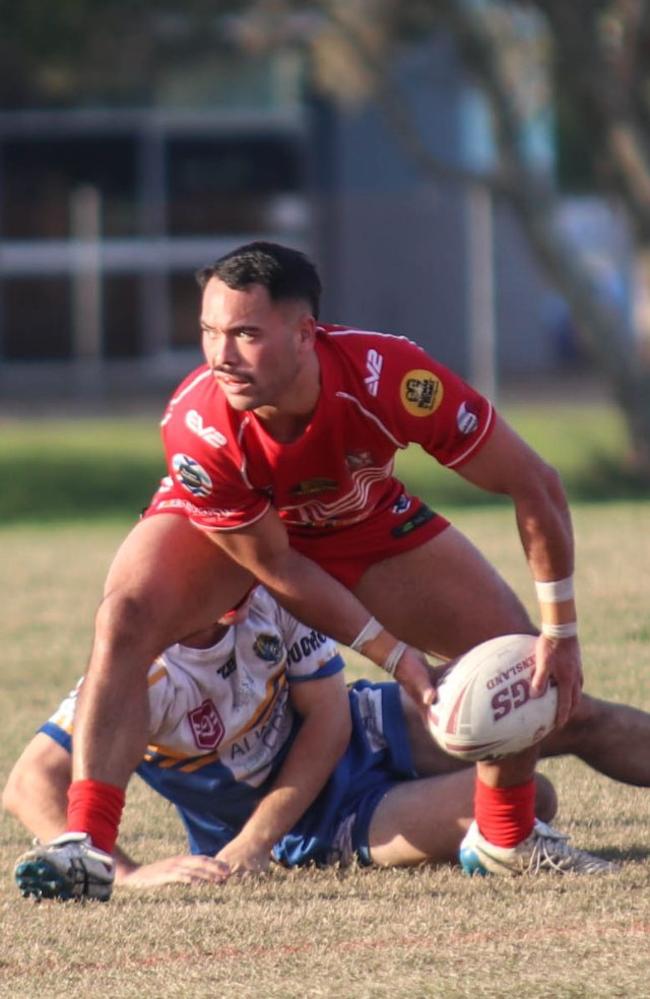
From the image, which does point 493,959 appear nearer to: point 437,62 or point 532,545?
point 532,545

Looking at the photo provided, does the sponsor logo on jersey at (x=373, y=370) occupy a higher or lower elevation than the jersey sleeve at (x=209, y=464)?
higher

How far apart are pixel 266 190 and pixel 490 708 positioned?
2997 centimetres

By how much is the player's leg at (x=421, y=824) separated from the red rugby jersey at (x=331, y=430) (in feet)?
3.02

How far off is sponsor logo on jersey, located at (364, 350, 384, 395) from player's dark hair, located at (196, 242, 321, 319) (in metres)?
0.19

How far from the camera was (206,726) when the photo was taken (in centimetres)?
520

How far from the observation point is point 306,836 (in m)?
5.40

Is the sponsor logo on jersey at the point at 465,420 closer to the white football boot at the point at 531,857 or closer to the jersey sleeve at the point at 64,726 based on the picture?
the white football boot at the point at 531,857

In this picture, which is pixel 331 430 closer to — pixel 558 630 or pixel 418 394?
pixel 418 394

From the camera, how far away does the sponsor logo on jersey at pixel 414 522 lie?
562 centimetres

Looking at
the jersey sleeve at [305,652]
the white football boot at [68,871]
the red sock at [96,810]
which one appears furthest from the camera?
the jersey sleeve at [305,652]

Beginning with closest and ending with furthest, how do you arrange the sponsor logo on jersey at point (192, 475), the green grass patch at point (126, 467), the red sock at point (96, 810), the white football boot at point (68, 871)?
the white football boot at point (68, 871), the red sock at point (96, 810), the sponsor logo on jersey at point (192, 475), the green grass patch at point (126, 467)

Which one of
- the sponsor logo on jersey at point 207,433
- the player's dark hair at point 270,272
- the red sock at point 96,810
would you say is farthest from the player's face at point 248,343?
the red sock at point 96,810

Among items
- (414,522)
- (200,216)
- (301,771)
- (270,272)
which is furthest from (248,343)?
(200,216)

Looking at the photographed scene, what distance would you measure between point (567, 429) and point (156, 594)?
19345 mm
